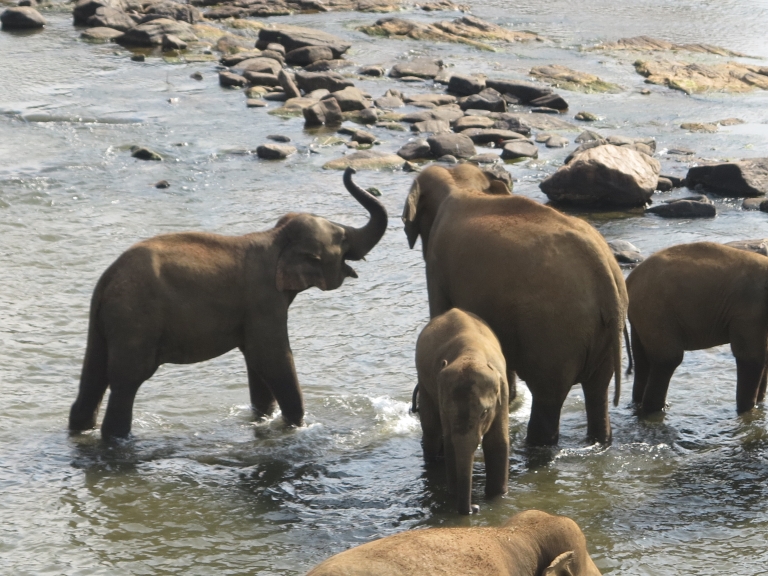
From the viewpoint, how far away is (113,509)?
22.7ft

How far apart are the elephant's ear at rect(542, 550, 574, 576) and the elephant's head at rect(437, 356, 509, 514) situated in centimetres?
155

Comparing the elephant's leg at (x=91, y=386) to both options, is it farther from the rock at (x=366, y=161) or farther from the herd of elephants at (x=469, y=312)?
the rock at (x=366, y=161)

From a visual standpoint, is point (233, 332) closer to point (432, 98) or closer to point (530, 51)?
point (432, 98)

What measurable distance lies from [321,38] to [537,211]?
54.8 ft

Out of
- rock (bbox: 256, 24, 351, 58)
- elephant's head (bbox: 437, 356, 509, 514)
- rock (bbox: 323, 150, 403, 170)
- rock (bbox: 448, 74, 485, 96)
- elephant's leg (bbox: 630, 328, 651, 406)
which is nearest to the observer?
elephant's head (bbox: 437, 356, 509, 514)

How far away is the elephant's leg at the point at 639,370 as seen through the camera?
28.1 ft

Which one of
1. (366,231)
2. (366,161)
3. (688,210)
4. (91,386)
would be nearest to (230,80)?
(366,161)

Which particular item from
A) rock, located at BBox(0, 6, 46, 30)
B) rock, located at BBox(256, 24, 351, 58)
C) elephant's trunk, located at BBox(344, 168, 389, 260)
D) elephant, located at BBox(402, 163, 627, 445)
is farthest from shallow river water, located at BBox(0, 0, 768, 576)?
rock, located at BBox(0, 6, 46, 30)

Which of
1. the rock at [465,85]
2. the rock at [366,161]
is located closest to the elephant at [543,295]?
the rock at [366,161]

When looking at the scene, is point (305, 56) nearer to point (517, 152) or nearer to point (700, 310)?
point (517, 152)

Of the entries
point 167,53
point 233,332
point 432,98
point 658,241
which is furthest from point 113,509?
point 167,53

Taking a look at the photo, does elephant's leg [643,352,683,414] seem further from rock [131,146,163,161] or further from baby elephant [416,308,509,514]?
rock [131,146,163,161]

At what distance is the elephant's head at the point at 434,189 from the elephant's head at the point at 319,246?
1.24 ft

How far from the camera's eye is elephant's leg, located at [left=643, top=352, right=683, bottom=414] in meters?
8.27
